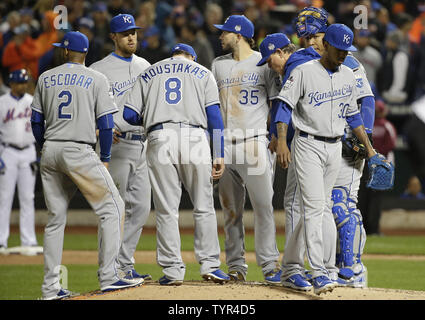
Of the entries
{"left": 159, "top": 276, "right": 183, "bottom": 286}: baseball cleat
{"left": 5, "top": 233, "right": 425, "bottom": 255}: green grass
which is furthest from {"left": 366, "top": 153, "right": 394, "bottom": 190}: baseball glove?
{"left": 5, "top": 233, "right": 425, "bottom": 255}: green grass

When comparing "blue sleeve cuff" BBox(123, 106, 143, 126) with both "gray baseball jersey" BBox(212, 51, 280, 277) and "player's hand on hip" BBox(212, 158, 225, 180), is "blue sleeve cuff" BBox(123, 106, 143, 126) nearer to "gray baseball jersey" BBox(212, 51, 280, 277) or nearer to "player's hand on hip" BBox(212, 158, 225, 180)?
"player's hand on hip" BBox(212, 158, 225, 180)

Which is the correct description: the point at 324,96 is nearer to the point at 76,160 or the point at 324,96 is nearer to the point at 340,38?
the point at 340,38

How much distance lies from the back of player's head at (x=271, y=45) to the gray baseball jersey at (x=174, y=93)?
0.64m

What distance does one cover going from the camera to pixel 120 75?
7.65 metres

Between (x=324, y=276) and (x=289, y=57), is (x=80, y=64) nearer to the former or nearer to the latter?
(x=289, y=57)

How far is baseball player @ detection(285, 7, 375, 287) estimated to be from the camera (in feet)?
23.6

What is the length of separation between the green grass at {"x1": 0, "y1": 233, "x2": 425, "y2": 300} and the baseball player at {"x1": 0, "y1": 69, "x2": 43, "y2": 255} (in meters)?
1.03

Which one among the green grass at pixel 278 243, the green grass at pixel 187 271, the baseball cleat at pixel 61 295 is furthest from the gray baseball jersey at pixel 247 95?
the green grass at pixel 278 243

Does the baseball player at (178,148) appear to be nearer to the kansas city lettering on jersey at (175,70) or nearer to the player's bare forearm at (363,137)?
the kansas city lettering on jersey at (175,70)

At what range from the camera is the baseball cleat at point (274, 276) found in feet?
23.7

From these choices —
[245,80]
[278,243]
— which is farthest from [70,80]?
[278,243]

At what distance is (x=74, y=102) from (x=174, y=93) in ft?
2.75

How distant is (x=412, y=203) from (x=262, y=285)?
9.34 m

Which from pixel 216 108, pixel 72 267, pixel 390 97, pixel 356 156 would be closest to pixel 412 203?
pixel 390 97
